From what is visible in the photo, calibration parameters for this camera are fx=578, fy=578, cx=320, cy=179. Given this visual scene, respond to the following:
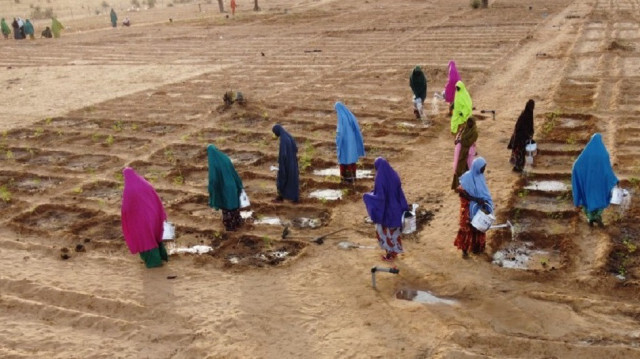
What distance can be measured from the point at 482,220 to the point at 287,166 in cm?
337

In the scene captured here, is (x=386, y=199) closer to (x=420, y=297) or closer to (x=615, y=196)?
(x=420, y=297)

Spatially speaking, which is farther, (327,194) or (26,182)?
(26,182)

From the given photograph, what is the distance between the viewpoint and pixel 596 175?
24.3ft

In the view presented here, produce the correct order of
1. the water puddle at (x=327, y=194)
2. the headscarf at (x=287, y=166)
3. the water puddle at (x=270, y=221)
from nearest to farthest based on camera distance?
the water puddle at (x=270, y=221) → the headscarf at (x=287, y=166) → the water puddle at (x=327, y=194)

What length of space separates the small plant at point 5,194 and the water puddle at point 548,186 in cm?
885

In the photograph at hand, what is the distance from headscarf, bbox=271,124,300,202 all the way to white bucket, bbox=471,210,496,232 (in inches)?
127

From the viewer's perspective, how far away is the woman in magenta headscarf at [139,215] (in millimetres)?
7312

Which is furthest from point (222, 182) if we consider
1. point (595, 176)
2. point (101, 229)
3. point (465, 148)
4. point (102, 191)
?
point (595, 176)

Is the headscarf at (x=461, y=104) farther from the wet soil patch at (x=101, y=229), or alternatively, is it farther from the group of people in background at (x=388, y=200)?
the wet soil patch at (x=101, y=229)

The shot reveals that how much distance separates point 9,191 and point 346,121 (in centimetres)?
636

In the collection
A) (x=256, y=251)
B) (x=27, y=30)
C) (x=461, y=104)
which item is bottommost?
(x=256, y=251)

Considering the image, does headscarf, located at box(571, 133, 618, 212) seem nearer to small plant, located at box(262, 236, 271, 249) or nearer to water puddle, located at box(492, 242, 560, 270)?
water puddle, located at box(492, 242, 560, 270)

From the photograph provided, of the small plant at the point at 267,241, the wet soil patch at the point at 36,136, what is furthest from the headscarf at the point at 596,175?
the wet soil patch at the point at 36,136

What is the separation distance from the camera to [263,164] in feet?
36.7
